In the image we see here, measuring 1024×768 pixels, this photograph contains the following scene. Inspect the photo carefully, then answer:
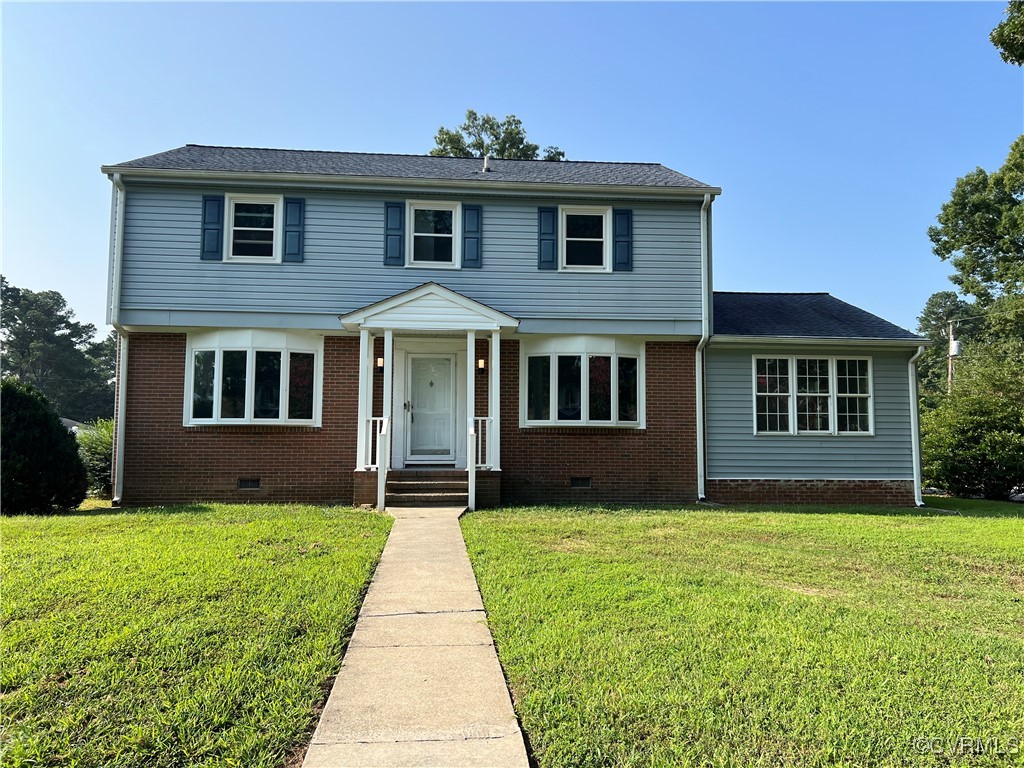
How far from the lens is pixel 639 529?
26.0 ft

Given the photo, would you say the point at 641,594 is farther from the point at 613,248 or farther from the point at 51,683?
the point at 613,248

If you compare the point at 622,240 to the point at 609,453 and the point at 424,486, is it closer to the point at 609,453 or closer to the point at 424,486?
the point at 609,453

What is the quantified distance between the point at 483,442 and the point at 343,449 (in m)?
2.45

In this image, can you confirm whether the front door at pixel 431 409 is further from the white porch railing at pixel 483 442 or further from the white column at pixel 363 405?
the white column at pixel 363 405

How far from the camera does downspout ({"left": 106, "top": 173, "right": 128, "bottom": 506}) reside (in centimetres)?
1016

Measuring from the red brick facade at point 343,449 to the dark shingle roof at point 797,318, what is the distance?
142cm

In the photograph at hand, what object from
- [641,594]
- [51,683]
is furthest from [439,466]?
[51,683]

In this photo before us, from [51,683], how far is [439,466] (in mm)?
8128

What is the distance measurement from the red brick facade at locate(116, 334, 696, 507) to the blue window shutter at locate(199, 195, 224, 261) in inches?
60.4

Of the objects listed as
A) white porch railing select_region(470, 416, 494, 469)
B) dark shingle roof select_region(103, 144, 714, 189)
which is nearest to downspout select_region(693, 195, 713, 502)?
dark shingle roof select_region(103, 144, 714, 189)

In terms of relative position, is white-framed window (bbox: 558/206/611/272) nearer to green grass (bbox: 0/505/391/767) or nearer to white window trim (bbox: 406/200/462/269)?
white window trim (bbox: 406/200/462/269)

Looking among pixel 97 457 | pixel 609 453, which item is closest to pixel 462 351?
pixel 609 453

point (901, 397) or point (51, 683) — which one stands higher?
point (901, 397)

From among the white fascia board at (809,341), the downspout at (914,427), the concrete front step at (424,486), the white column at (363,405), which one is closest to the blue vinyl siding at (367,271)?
the white fascia board at (809,341)
